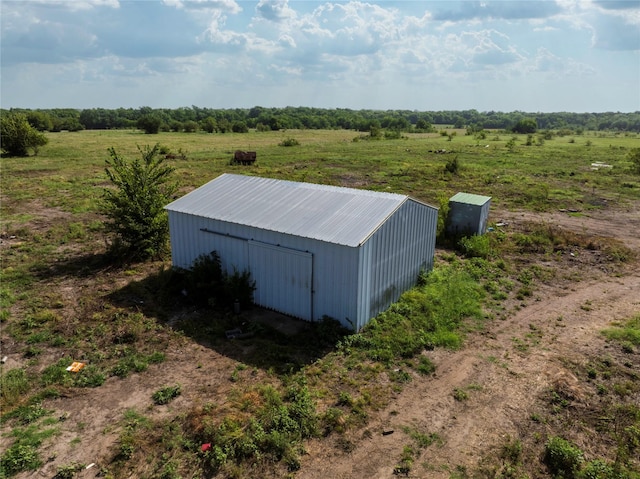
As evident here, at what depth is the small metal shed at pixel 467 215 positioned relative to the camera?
60.8ft

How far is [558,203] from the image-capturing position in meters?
27.5

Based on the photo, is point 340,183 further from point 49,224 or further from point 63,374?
point 63,374

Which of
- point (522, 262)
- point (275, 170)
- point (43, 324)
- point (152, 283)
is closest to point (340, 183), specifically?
point (275, 170)

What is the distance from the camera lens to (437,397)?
30.9 feet

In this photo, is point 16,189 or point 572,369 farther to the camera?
point 16,189

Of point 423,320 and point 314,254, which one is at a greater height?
point 314,254

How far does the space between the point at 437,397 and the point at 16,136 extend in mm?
49710

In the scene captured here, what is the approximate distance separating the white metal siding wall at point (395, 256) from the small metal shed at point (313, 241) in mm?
29

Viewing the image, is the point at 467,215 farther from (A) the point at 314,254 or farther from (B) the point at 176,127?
(B) the point at 176,127

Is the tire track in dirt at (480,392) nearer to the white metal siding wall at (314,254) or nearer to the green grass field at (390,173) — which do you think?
the white metal siding wall at (314,254)

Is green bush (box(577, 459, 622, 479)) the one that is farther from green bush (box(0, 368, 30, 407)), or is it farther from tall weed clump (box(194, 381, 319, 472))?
green bush (box(0, 368, 30, 407))

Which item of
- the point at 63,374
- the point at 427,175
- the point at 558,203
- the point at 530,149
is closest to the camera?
the point at 63,374

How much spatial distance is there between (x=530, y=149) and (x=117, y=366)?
196 feet

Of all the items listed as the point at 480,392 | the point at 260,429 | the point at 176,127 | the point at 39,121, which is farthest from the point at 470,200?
the point at 176,127
